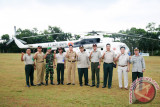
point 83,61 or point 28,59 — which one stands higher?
point 28,59

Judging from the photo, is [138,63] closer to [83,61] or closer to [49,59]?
[83,61]

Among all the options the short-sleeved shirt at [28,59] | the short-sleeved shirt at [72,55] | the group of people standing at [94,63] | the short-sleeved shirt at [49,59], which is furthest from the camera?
the short-sleeved shirt at [72,55]

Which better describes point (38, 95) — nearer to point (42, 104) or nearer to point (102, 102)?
point (42, 104)

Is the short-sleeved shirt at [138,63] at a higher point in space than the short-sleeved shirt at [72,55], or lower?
lower

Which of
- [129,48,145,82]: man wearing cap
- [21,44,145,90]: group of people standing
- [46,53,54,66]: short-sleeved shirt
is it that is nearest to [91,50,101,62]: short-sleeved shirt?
[21,44,145,90]: group of people standing

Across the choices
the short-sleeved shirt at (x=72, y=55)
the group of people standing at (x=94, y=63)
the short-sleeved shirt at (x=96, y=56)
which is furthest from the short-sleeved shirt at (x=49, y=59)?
the short-sleeved shirt at (x=96, y=56)

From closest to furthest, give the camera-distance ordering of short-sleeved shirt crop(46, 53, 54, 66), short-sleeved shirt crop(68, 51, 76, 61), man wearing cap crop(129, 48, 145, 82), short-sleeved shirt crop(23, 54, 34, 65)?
man wearing cap crop(129, 48, 145, 82) < short-sleeved shirt crop(23, 54, 34, 65) < short-sleeved shirt crop(46, 53, 54, 66) < short-sleeved shirt crop(68, 51, 76, 61)

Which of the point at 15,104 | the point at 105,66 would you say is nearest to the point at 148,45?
the point at 105,66

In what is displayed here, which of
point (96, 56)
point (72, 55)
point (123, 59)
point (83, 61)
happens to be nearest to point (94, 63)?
point (96, 56)

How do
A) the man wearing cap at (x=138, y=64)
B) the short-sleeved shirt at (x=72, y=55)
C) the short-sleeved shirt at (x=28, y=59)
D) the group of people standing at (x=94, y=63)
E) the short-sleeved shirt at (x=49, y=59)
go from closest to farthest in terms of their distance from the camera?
the man wearing cap at (x=138, y=64)
the group of people standing at (x=94, y=63)
the short-sleeved shirt at (x=28, y=59)
the short-sleeved shirt at (x=49, y=59)
the short-sleeved shirt at (x=72, y=55)

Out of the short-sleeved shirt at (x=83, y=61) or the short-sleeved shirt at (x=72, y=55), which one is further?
the short-sleeved shirt at (x=72, y=55)

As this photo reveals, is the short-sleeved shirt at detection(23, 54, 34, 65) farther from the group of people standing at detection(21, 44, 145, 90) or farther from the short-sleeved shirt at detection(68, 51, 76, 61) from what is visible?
the short-sleeved shirt at detection(68, 51, 76, 61)

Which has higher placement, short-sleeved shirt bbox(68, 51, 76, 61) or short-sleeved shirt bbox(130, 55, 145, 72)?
short-sleeved shirt bbox(68, 51, 76, 61)

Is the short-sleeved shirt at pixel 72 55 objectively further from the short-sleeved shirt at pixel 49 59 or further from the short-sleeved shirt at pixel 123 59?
the short-sleeved shirt at pixel 123 59
